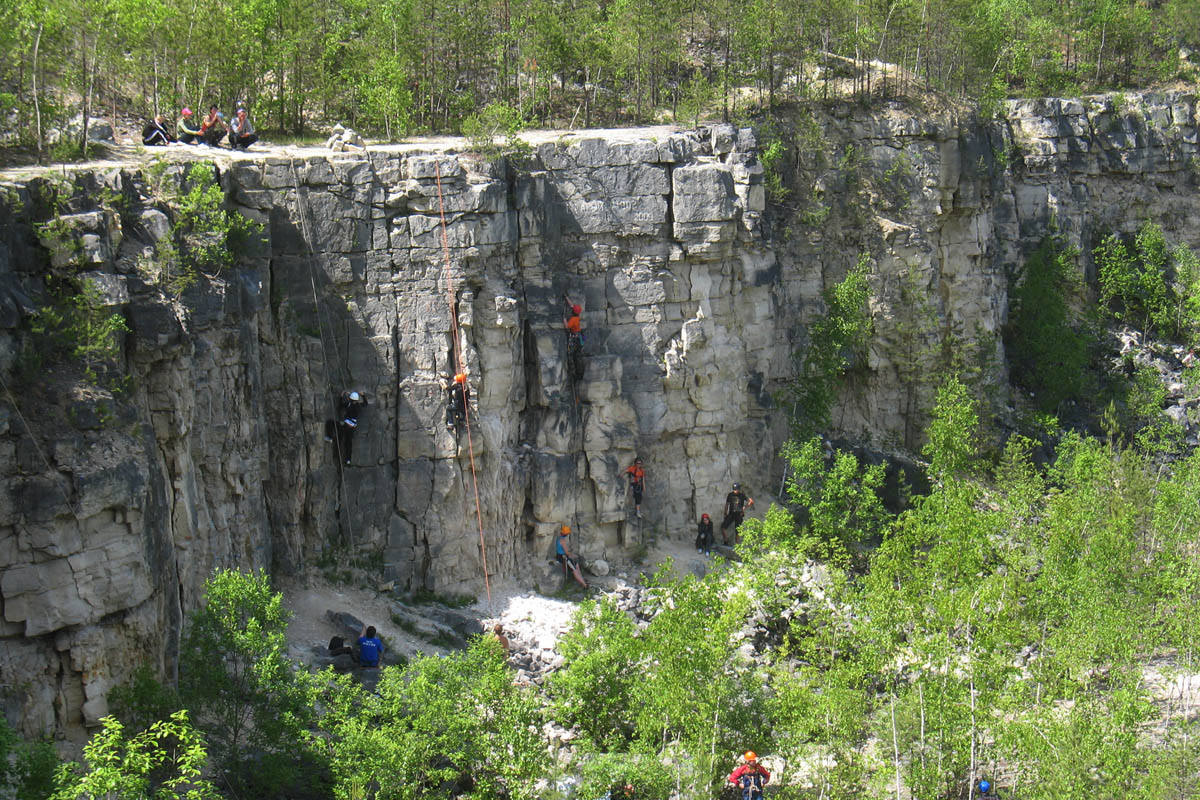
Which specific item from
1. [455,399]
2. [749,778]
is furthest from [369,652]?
[749,778]

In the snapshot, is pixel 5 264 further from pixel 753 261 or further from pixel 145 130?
pixel 753 261

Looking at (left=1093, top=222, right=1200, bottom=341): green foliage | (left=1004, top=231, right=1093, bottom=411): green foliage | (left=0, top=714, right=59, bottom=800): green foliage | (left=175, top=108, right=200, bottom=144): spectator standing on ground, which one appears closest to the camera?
(left=0, top=714, right=59, bottom=800): green foliage

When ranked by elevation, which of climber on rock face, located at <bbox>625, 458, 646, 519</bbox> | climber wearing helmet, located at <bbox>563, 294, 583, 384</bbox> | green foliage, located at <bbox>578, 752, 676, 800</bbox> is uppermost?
climber wearing helmet, located at <bbox>563, 294, 583, 384</bbox>

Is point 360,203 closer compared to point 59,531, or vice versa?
point 59,531

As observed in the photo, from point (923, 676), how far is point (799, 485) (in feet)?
37.0

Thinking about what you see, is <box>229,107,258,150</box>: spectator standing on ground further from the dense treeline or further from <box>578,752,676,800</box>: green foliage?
<box>578,752,676,800</box>: green foliage

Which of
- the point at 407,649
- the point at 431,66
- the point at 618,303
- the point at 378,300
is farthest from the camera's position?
the point at 431,66

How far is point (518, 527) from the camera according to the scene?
35500 millimetres

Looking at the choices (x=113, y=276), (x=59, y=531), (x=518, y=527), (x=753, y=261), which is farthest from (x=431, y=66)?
(x=59, y=531)

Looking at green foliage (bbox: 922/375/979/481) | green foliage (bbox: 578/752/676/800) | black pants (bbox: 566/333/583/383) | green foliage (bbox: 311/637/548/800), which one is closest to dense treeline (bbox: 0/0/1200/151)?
black pants (bbox: 566/333/583/383)

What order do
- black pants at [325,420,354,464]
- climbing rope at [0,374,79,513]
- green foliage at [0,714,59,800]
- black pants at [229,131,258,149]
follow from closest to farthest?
green foliage at [0,714,59,800] → climbing rope at [0,374,79,513] → black pants at [325,420,354,464] → black pants at [229,131,258,149]

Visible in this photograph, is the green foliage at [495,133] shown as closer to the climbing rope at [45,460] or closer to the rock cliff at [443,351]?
the rock cliff at [443,351]

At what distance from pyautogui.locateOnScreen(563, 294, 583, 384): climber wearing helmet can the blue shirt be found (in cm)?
1021

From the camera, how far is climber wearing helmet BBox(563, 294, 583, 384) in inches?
1414
